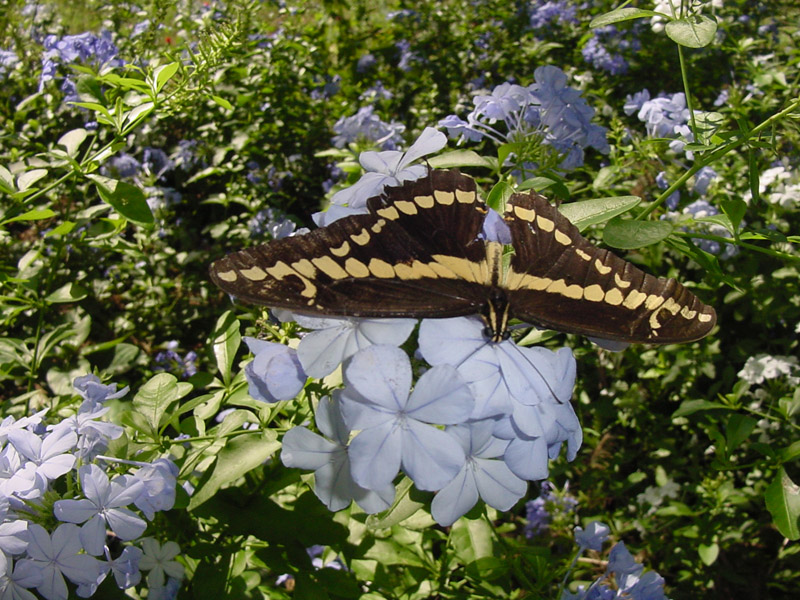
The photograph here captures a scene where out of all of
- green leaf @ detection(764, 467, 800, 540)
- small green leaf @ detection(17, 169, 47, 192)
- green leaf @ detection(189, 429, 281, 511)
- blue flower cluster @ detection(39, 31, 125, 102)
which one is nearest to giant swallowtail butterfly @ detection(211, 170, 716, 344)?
green leaf @ detection(189, 429, 281, 511)

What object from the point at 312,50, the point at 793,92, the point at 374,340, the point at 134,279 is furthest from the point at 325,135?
the point at 374,340

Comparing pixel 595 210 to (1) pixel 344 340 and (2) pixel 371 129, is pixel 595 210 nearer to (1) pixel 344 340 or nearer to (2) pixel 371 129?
(1) pixel 344 340

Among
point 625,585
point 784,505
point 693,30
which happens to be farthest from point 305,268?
point 784,505

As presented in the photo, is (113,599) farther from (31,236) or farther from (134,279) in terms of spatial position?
(31,236)

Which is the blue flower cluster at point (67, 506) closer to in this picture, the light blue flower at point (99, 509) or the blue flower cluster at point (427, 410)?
the light blue flower at point (99, 509)


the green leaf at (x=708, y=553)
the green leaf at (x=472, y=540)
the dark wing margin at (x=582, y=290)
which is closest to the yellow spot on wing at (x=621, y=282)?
the dark wing margin at (x=582, y=290)
